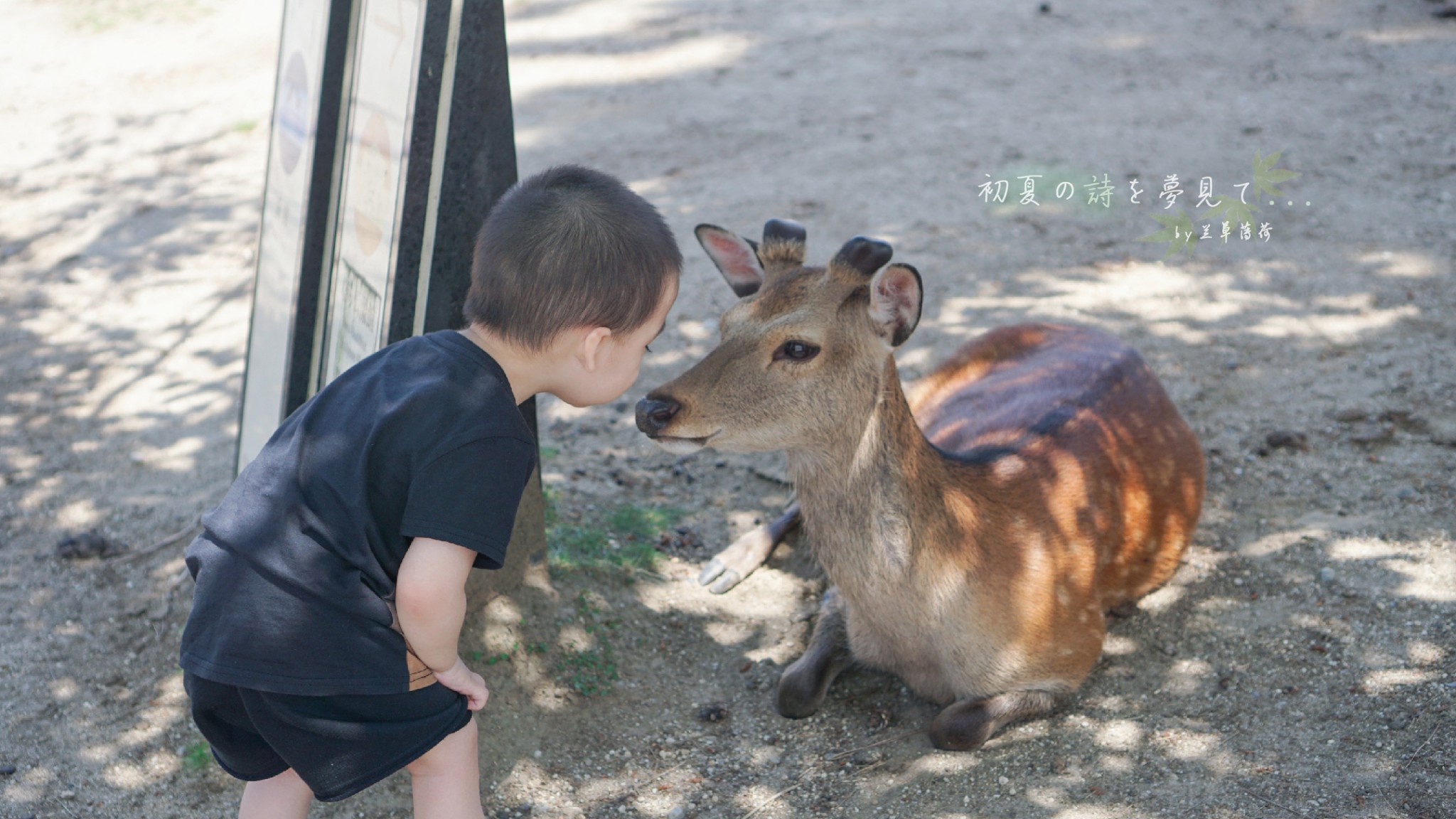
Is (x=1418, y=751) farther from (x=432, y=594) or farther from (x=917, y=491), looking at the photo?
(x=432, y=594)

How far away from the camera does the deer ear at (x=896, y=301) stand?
291 cm

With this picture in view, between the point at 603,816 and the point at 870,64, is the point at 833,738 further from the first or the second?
the point at 870,64

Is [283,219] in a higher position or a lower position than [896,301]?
lower

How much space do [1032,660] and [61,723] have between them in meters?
2.69

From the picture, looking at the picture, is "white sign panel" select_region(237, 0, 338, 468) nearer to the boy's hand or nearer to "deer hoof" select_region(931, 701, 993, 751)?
the boy's hand

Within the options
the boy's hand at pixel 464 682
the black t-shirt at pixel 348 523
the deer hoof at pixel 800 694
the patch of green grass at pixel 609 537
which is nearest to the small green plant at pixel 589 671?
the patch of green grass at pixel 609 537

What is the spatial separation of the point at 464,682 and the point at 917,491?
51.6 inches

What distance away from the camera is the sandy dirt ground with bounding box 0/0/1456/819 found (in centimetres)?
323

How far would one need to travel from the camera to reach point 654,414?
2.94 meters

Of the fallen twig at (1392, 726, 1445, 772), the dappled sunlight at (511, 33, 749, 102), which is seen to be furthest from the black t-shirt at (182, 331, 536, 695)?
the dappled sunlight at (511, 33, 749, 102)

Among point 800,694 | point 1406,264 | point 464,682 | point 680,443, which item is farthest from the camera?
point 1406,264

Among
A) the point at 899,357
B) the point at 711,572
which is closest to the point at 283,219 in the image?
the point at 711,572

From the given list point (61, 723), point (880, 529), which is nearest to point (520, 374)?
point (880, 529)

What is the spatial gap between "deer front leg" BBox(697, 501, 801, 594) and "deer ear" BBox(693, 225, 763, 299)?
1.00 meters
